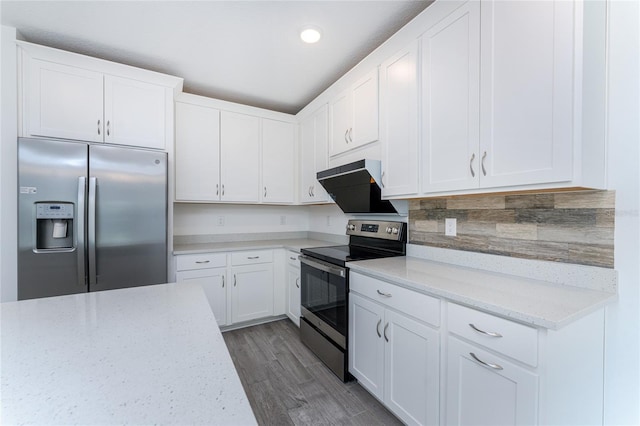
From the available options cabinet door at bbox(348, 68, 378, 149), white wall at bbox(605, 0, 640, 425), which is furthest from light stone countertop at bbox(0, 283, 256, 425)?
cabinet door at bbox(348, 68, 378, 149)

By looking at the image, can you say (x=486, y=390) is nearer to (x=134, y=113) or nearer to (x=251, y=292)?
(x=251, y=292)

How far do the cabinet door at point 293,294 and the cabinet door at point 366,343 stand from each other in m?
0.98

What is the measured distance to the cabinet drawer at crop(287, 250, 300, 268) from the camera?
285 centimetres

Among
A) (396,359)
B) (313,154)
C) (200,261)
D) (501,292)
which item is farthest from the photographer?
(313,154)

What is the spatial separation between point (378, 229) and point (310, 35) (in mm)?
1599

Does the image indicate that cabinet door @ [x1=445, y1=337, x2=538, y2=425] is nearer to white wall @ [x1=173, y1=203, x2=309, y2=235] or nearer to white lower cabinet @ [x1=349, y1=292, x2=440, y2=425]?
white lower cabinet @ [x1=349, y1=292, x2=440, y2=425]

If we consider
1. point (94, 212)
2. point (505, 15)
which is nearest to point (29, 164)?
point (94, 212)

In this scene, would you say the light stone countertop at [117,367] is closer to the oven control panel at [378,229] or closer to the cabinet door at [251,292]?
the oven control panel at [378,229]

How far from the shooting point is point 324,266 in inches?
87.0

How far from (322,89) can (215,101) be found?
1.14m

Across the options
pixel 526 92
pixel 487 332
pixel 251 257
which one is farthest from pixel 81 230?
pixel 526 92

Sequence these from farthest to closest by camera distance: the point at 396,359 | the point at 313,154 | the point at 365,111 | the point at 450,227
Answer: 1. the point at 313,154
2. the point at 365,111
3. the point at 450,227
4. the point at 396,359

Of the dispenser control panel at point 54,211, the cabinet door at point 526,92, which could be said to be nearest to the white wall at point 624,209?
the cabinet door at point 526,92

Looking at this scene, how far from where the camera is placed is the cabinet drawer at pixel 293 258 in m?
2.85
